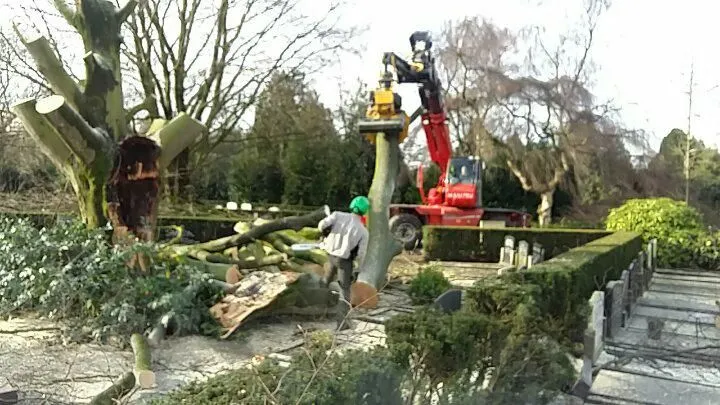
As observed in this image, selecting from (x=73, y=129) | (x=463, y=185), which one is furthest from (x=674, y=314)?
(x=73, y=129)

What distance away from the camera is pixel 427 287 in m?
9.36

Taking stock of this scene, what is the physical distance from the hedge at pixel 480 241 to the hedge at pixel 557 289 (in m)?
6.75

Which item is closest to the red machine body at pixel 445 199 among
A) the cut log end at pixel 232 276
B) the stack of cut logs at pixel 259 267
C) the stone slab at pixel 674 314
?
the stack of cut logs at pixel 259 267

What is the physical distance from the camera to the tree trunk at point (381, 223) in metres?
8.99

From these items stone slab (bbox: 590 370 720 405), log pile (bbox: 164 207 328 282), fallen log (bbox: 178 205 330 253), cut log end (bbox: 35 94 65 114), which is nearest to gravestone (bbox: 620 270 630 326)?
stone slab (bbox: 590 370 720 405)

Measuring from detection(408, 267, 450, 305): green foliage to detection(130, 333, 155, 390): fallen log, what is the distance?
4.23m

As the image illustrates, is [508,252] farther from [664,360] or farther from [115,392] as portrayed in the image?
[115,392]

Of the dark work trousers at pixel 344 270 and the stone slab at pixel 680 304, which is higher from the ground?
the dark work trousers at pixel 344 270

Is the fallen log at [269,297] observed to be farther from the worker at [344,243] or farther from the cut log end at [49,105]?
the cut log end at [49,105]

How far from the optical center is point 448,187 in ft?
59.3

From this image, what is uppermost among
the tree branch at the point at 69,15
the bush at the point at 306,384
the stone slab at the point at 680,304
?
the tree branch at the point at 69,15

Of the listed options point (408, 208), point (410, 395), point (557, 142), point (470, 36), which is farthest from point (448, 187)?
point (410, 395)

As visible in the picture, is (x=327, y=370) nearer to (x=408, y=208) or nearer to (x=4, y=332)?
(x=4, y=332)

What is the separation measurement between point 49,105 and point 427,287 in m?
5.39
